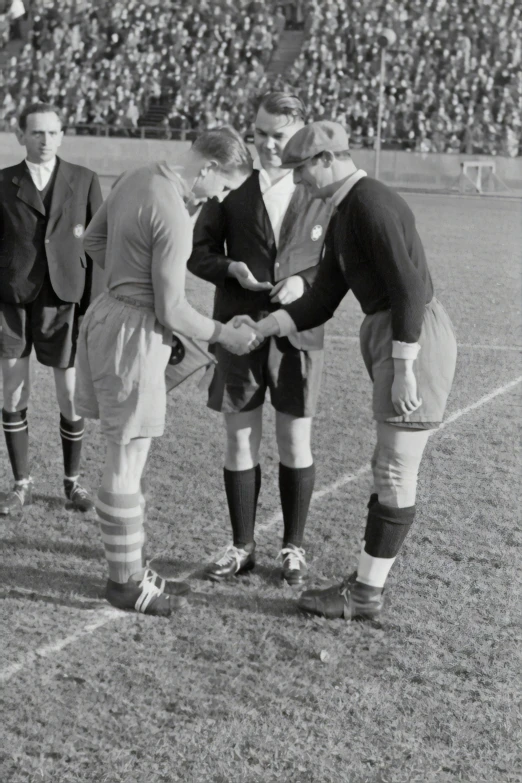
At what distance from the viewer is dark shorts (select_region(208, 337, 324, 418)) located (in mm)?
4207

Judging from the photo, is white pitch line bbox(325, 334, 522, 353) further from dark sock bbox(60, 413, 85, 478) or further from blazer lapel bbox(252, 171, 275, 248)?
blazer lapel bbox(252, 171, 275, 248)

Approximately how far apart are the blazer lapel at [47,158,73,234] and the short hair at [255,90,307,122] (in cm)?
122

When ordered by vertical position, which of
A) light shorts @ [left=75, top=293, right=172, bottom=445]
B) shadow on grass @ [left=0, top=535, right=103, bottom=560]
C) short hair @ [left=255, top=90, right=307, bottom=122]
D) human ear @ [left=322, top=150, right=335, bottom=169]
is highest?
short hair @ [left=255, top=90, right=307, bottom=122]

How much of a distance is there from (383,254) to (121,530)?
148 centimetres

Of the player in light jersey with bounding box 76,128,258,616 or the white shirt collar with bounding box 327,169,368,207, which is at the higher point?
the white shirt collar with bounding box 327,169,368,207

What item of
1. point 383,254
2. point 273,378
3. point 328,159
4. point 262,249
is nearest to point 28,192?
point 262,249

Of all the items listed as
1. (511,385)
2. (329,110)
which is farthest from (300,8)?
(511,385)

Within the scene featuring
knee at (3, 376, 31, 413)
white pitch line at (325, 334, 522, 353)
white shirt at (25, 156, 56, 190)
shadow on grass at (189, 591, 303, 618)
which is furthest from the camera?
white pitch line at (325, 334, 522, 353)

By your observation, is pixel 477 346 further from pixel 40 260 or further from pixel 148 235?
pixel 148 235

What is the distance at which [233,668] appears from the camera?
3584 mm

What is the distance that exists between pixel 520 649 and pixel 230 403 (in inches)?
61.1

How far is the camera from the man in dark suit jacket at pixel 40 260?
4832 mm

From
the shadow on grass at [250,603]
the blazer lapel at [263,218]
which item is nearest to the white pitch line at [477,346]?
the blazer lapel at [263,218]

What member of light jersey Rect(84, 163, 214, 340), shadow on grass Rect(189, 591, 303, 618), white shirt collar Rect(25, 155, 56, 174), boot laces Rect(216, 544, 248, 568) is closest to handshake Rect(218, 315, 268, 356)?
light jersey Rect(84, 163, 214, 340)
